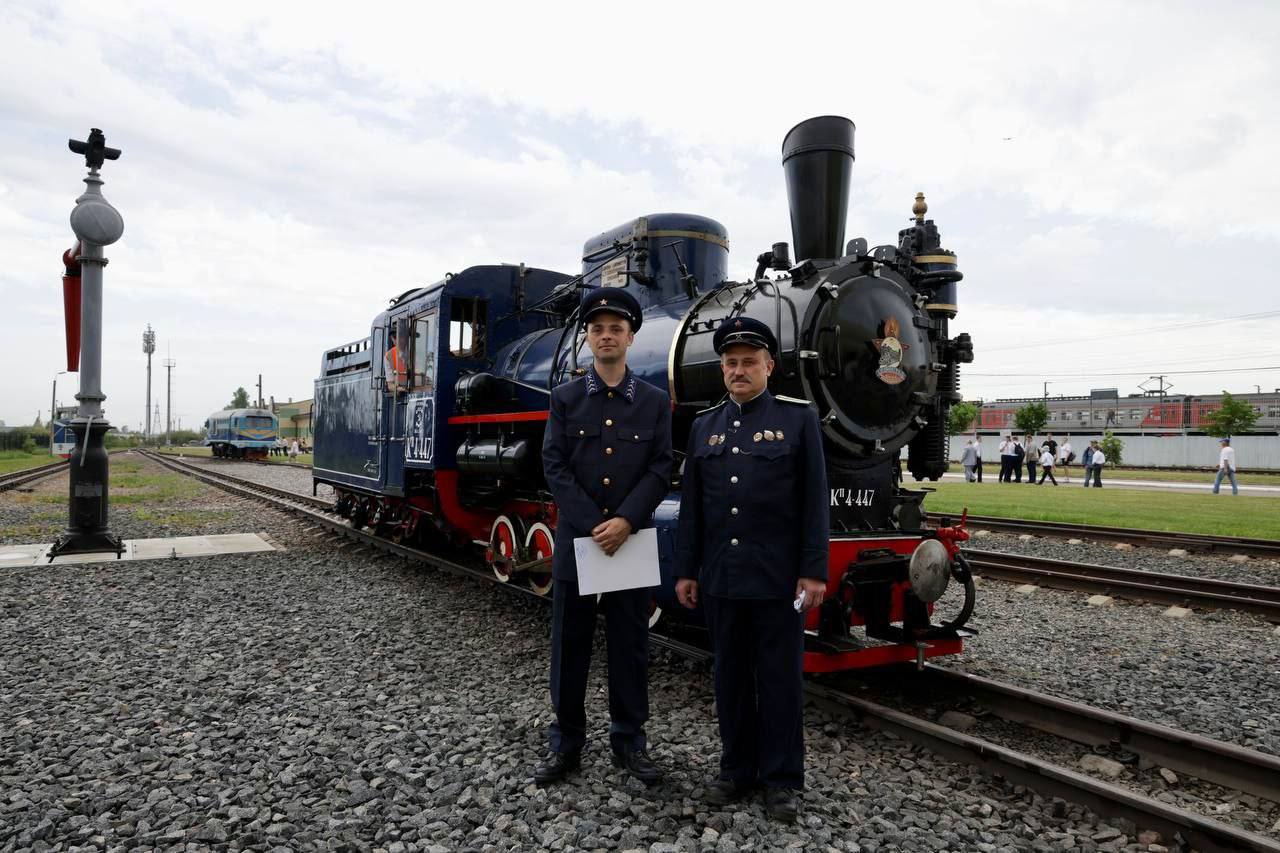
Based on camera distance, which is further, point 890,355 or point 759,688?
point 890,355

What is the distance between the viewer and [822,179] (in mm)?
5262

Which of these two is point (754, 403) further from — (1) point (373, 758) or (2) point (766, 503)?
(1) point (373, 758)

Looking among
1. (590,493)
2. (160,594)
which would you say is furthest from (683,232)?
(160,594)

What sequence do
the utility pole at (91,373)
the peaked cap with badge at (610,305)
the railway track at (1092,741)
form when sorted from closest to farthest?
1. the railway track at (1092,741)
2. the peaked cap with badge at (610,305)
3. the utility pole at (91,373)

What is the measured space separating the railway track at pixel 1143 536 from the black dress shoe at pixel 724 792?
631 centimetres

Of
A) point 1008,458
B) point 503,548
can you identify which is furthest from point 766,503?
point 1008,458

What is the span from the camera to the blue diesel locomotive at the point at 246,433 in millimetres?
Result: 43750

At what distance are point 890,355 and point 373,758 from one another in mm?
3587

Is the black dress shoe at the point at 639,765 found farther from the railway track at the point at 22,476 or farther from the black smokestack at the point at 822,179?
the railway track at the point at 22,476

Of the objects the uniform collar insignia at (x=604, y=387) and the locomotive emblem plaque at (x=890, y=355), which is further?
the locomotive emblem plaque at (x=890, y=355)

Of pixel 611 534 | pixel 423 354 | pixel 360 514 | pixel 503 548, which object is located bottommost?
pixel 360 514

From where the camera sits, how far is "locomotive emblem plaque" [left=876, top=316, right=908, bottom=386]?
16.3 feet

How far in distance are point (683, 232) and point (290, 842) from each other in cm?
490

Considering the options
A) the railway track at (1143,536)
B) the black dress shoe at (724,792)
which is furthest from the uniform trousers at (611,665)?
the railway track at (1143,536)
